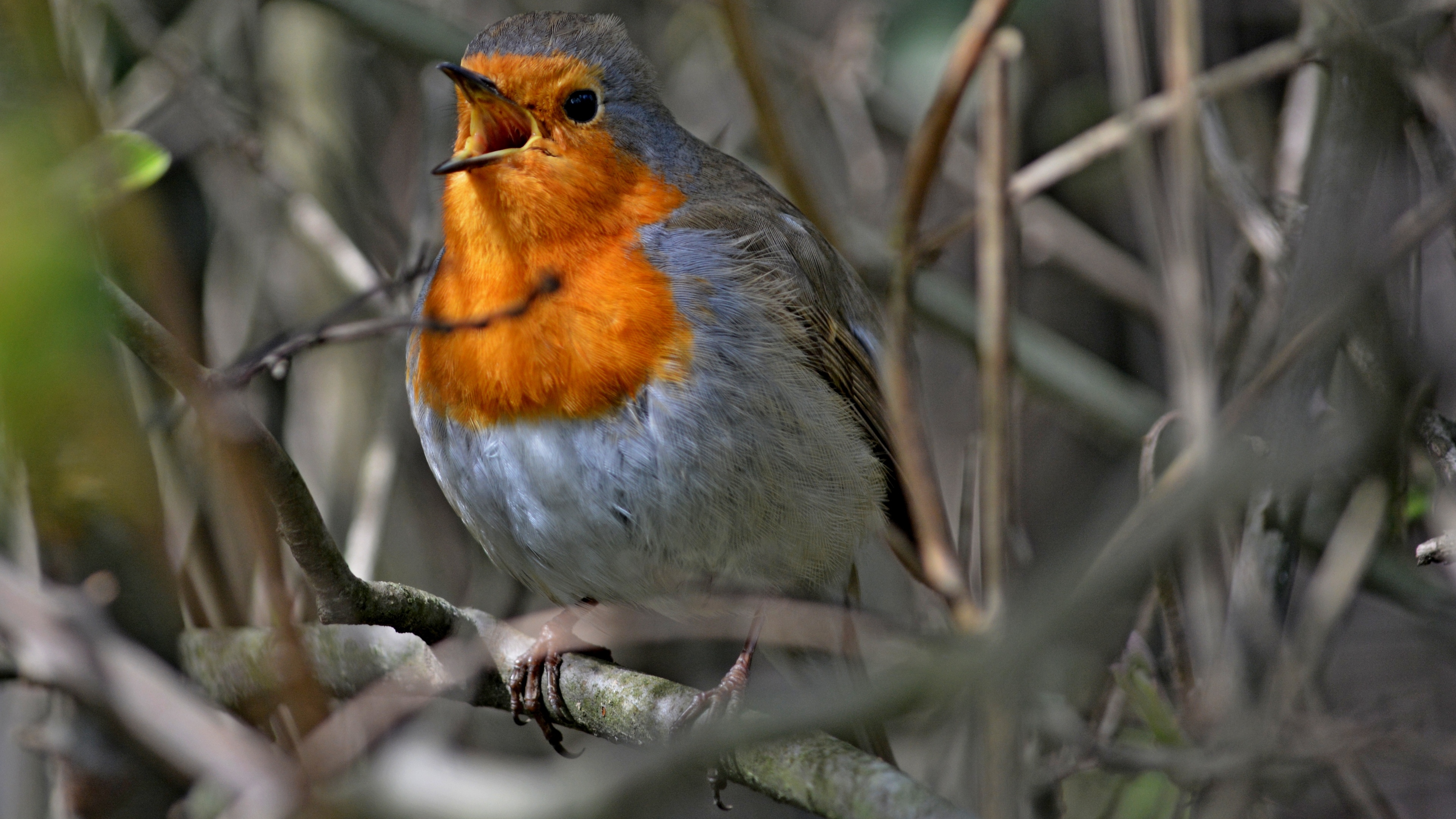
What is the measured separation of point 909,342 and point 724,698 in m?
1.18

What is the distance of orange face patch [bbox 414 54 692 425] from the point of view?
103 inches

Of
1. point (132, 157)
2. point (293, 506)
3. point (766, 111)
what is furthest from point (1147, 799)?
point (132, 157)

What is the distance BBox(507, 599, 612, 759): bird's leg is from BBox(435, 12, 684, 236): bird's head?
883 millimetres

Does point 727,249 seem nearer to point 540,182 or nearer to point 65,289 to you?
point 540,182

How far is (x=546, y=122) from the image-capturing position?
2824mm

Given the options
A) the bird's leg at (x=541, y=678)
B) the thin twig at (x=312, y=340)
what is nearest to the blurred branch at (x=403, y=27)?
the bird's leg at (x=541, y=678)

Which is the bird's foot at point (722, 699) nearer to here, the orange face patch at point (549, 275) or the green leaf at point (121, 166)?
the orange face patch at point (549, 275)

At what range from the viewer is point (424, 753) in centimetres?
171

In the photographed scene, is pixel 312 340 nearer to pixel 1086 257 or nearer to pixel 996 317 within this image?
pixel 996 317

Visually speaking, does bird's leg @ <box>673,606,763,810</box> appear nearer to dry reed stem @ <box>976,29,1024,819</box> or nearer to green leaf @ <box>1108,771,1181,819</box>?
dry reed stem @ <box>976,29,1024,819</box>

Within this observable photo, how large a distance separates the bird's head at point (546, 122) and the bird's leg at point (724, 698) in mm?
1002

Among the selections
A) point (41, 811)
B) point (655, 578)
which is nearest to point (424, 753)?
point (655, 578)

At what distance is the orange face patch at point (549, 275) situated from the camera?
262cm

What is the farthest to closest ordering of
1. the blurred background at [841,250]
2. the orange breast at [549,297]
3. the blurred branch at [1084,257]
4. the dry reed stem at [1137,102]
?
the blurred branch at [1084,257] → the dry reed stem at [1137,102] → the orange breast at [549,297] → the blurred background at [841,250]
